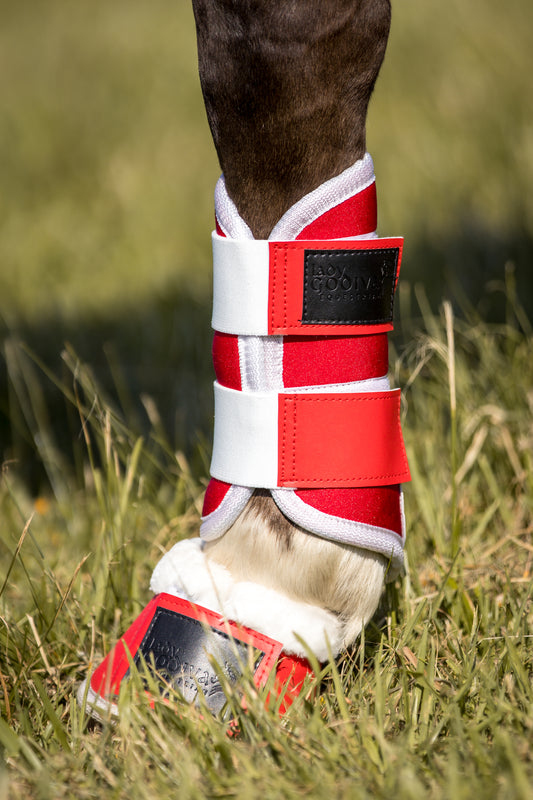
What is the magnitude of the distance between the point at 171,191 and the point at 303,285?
9.82 ft

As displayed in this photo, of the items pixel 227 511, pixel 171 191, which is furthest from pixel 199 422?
pixel 171 191

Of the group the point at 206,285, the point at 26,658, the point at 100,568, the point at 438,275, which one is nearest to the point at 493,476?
the point at 100,568

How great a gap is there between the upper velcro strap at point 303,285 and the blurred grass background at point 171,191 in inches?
37.1

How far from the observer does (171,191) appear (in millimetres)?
3898

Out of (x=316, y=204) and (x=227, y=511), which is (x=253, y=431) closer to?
(x=227, y=511)

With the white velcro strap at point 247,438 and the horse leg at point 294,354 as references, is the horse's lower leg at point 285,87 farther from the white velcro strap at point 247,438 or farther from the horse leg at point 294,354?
the white velcro strap at point 247,438

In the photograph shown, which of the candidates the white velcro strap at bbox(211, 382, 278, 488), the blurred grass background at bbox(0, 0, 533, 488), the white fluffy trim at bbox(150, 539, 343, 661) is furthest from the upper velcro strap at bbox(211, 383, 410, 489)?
the blurred grass background at bbox(0, 0, 533, 488)

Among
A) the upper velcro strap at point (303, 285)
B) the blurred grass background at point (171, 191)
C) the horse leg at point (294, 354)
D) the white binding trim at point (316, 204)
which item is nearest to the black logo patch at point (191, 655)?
the horse leg at point (294, 354)

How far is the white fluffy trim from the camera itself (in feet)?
3.51

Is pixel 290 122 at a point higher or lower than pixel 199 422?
higher

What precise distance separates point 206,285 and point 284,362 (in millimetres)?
2093

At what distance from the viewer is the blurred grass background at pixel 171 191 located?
2.69 metres

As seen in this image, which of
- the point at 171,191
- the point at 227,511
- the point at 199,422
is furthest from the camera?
the point at 171,191

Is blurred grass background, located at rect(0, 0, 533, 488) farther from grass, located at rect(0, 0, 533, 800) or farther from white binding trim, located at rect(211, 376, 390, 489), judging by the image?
white binding trim, located at rect(211, 376, 390, 489)
